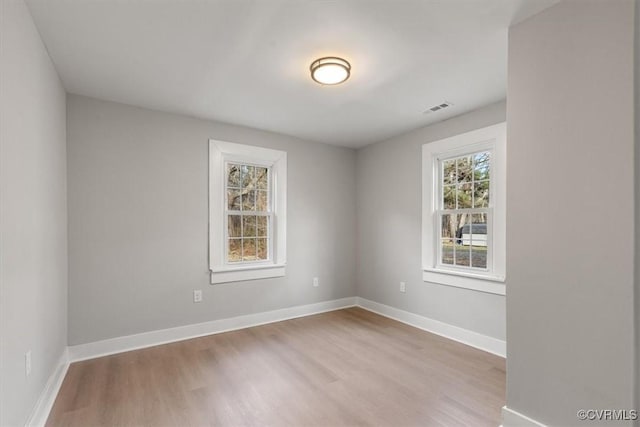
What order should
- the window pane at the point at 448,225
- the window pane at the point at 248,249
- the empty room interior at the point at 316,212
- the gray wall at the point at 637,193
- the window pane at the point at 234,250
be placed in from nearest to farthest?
the gray wall at the point at 637,193, the empty room interior at the point at 316,212, the window pane at the point at 448,225, the window pane at the point at 234,250, the window pane at the point at 248,249

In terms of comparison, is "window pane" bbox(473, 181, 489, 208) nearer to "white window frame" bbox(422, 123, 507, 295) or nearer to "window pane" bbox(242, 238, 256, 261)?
"white window frame" bbox(422, 123, 507, 295)

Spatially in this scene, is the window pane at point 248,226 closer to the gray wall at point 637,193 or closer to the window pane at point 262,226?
the window pane at point 262,226

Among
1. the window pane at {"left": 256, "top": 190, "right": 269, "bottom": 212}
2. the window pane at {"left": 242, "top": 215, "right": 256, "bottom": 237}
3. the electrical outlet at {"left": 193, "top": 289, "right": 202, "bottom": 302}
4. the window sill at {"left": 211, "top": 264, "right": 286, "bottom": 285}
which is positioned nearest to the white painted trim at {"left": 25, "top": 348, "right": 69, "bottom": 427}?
the electrical outlet at {"left": 193, "top": 289, "right": 202, "bottom": 302}

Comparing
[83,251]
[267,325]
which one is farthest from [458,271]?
[83,251]

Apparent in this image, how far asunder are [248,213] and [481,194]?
107 inches

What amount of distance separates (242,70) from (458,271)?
2996 mm

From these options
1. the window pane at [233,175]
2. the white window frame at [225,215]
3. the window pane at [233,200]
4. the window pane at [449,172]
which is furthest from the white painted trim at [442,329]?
the window pane at [233,175]

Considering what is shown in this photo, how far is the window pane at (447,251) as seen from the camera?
12.3ft

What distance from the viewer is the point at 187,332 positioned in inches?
139

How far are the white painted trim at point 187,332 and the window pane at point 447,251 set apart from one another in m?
1.73

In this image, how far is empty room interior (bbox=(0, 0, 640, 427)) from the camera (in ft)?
5.41

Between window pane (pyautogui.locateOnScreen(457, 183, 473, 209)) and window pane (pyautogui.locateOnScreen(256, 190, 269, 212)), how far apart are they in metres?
2.38

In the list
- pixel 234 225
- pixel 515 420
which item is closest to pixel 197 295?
pixel 234 225

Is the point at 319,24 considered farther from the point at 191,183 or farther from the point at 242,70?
the point at 191,183
